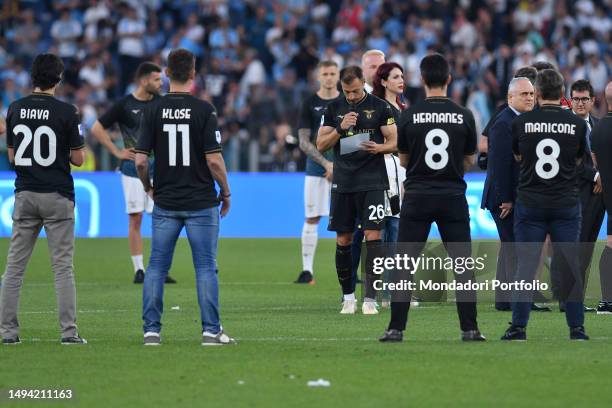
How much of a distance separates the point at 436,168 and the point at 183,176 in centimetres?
210

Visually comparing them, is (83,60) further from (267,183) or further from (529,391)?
(529,391)

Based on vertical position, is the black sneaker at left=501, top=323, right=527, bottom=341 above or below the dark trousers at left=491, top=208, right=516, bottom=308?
below

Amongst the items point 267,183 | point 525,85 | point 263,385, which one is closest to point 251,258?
point 267,183

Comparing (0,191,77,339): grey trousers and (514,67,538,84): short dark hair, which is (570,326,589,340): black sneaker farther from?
(0,191,77,339): grey trousers

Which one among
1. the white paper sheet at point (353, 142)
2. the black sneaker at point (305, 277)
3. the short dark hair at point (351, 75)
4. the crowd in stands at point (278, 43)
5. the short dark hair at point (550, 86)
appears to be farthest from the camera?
the crowd in stands at point (278, 43)

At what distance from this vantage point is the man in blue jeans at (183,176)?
10.8 metres

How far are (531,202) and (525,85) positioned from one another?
2774mm

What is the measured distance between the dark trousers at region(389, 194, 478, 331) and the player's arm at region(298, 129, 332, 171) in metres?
4.57

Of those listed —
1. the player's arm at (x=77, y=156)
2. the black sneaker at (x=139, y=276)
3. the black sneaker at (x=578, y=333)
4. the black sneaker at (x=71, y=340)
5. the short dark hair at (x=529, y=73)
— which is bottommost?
the black sneaker at (x=139, y=276)

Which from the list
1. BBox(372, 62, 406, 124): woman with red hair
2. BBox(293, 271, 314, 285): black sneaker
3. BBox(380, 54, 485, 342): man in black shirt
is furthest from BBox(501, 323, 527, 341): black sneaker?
BBox(293, 271, 314, 285): black sneaker

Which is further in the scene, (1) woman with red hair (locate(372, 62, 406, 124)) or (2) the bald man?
(2) the bald man

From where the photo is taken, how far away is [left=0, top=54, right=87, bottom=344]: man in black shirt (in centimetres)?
1110

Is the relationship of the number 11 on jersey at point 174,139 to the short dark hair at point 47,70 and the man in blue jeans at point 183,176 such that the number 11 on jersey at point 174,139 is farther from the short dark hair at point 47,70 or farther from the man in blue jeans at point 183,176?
the short dark hair at point 47,70

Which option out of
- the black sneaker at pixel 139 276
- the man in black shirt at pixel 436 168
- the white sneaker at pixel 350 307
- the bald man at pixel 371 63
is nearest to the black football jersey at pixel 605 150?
the man in black shirt at pixel 436 168
